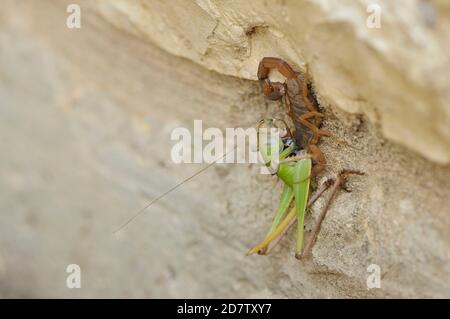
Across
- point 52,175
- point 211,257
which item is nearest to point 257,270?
point 211,257

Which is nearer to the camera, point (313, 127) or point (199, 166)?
point (313, 127)

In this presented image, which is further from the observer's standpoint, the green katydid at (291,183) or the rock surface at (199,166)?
the green katydid at (291,183)

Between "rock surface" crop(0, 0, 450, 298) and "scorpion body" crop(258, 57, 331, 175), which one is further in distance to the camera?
"scorpion body" crop(258, 57, 331, 175)

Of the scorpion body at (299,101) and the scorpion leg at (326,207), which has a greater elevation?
the scorpion body at (299,101)

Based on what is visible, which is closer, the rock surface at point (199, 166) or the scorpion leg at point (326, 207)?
the rock surface at point (199, 166)

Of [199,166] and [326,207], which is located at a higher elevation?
[199,166]

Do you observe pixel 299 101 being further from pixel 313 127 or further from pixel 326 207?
pixel 326 207

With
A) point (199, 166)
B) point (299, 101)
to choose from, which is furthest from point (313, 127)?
point (199, 166)

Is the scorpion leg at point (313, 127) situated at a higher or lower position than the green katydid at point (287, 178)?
higher
